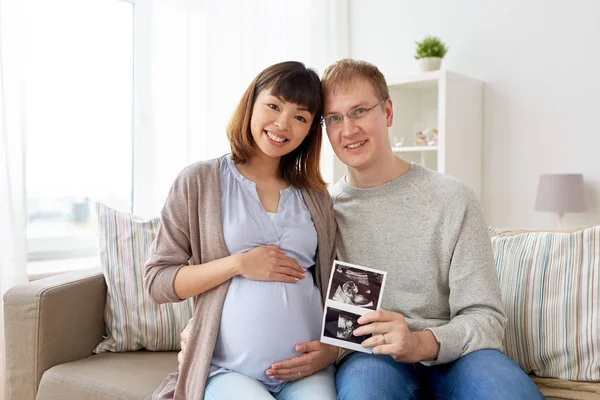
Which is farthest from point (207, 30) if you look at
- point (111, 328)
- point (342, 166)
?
point (111, 328)

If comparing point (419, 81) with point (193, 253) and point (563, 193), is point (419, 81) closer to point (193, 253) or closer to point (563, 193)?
point (563, 193)

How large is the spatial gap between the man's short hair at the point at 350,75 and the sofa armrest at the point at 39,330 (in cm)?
108

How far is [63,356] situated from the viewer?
77.1 inches

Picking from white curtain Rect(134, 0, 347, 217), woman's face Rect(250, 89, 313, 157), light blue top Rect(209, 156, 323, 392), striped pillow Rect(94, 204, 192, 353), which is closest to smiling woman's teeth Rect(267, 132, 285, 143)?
woman's face Rect(250, 89, 313, 157)

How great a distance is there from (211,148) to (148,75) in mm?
504

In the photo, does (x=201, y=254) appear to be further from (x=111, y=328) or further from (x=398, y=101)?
(x=398, y=101)

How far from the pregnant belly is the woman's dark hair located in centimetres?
37

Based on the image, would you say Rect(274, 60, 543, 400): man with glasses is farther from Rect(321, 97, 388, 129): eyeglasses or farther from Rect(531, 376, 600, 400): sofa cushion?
Rect(531, 376, 600, 400): sofa cushion

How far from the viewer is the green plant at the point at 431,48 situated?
3561 millimetres

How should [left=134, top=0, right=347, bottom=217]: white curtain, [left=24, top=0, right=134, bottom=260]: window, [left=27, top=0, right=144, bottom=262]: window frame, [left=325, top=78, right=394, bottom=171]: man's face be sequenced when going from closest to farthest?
[left=325, top=78, right=394, bottom=171]: man's face < [left=24, top=0, right=134, bottom=260]: window < [left=27, top=0, right=144, bottom=262]: window frame < [left=134, top=0, right=347, bottom=217]: white curtain

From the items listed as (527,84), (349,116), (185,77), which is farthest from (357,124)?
(527,84)

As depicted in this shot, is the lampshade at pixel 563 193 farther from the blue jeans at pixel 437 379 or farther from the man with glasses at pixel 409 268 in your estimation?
the blue jeans at pixel 437 379

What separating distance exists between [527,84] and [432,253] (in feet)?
7.36

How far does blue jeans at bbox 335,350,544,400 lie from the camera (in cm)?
135
